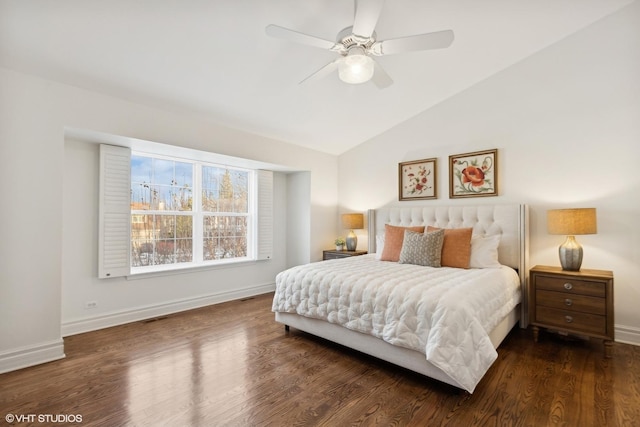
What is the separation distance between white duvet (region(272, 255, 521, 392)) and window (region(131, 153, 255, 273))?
1.79m

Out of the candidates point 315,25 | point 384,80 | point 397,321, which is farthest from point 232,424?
point 315,25

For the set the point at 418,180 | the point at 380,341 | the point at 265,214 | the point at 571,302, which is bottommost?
the point at 380,341

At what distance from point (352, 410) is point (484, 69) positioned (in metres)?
3.75

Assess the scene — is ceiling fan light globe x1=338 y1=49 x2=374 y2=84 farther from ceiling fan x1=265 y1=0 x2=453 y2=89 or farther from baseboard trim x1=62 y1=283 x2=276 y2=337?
baseboard trim x1=62 y1=283 x2=276 y2=337

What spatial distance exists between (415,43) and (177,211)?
11.2ft

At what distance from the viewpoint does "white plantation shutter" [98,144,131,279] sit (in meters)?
3.25

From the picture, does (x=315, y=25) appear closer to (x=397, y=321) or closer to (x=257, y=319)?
(x=397, y=321)

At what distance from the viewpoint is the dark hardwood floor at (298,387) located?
178cm

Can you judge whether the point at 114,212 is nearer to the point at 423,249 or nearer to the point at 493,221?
the point at 423,249

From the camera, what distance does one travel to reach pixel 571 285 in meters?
2.71

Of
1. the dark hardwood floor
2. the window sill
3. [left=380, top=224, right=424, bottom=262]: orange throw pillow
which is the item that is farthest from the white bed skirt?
the window sill

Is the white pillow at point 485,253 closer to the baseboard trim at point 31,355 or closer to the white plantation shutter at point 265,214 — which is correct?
the white plantation shutter at point 265,214

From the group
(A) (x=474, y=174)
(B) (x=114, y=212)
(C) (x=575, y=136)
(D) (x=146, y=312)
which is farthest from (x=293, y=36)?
(D) (x=146, y=312)

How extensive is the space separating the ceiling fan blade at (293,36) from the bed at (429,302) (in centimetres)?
184
